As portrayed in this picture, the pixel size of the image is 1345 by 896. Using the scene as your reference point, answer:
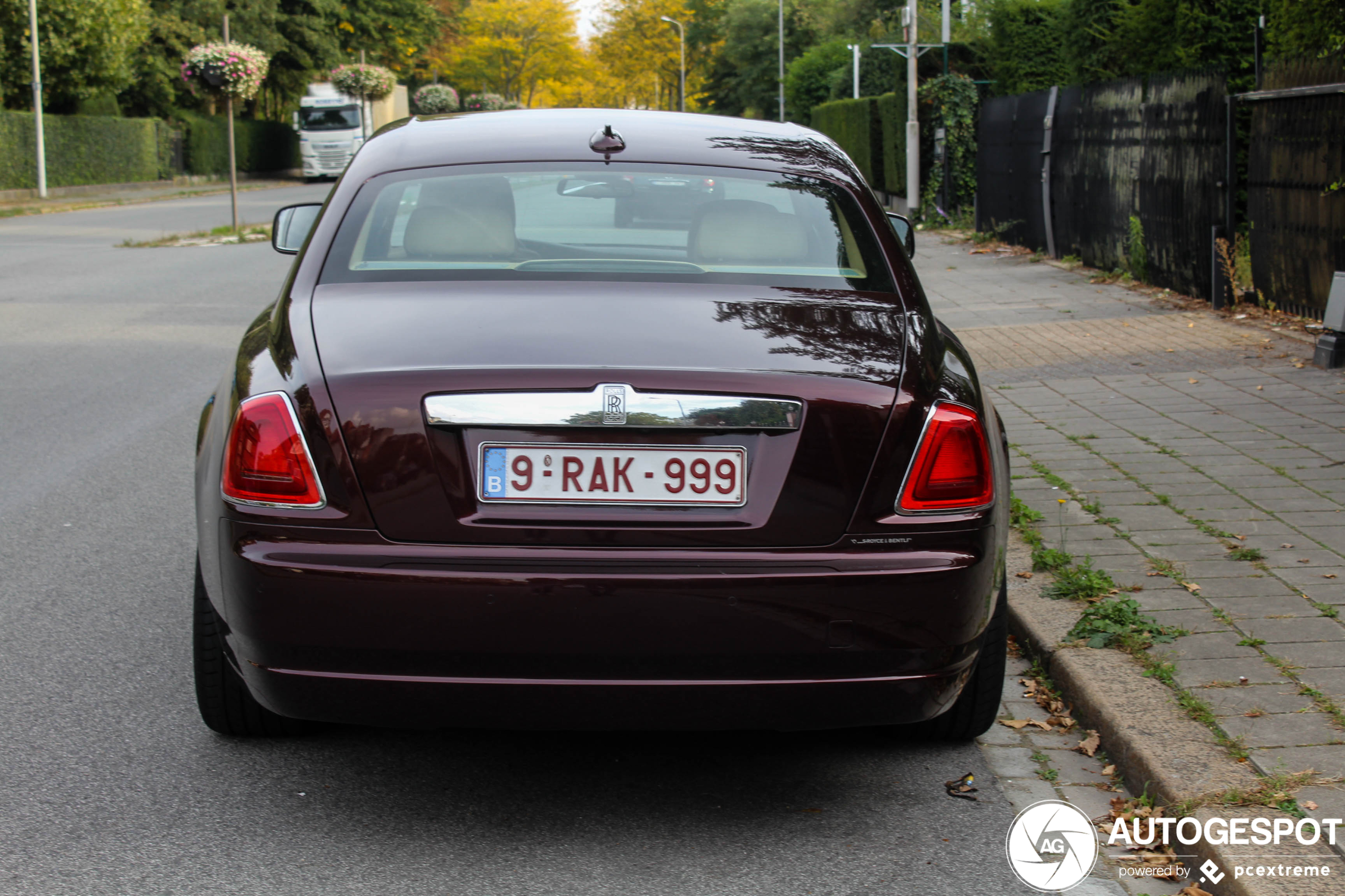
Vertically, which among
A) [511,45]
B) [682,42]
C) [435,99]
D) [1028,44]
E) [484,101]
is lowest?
[1028,44]

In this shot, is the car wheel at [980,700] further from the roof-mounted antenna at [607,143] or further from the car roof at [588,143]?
the roof-mounted antenna at [607,143]

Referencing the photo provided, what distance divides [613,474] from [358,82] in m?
56.4

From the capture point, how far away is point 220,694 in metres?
3.56

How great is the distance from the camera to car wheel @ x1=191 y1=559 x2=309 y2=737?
11.5 ft

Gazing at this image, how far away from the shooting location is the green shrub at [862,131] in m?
31.9

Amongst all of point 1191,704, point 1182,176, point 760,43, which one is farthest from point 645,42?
point 1191,704

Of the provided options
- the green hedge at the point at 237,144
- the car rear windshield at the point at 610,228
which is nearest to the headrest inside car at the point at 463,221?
the car rear windshield at the point at 610,228

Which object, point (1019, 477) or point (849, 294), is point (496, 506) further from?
point (1019, 477)

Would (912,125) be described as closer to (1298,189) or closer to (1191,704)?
(1298,189)

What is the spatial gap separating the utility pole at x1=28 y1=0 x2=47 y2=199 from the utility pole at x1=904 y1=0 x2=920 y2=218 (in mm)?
23149

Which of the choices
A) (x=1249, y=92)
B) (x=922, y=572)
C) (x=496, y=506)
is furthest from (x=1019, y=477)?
(x=1249, y=92)

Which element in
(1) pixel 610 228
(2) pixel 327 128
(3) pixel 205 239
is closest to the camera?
(1) pixel 610 228

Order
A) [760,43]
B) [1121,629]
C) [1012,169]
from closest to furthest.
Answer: [1121,629]
[1012,169]
[760,43]

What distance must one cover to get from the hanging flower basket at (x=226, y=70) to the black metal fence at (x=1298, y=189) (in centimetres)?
1818
